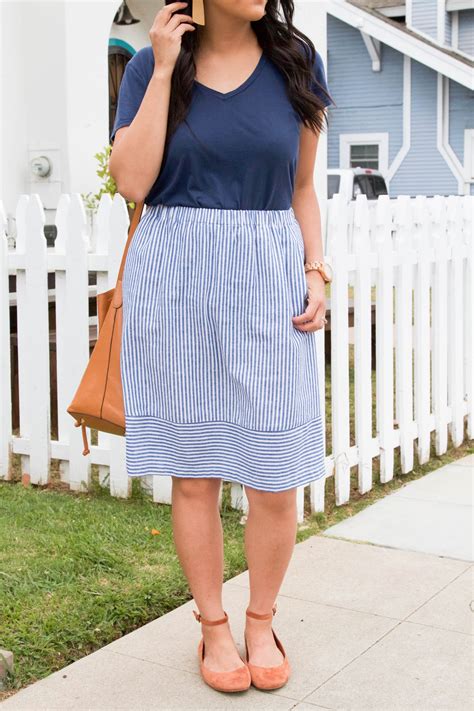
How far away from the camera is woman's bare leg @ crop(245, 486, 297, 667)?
2971 mm

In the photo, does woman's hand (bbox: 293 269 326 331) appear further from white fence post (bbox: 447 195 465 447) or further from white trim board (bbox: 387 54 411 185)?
white trim board (bbox: 387 54 411 185)

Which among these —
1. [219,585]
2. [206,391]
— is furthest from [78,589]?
[206,391]

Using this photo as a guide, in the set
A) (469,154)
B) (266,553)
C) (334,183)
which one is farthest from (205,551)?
(469,154)

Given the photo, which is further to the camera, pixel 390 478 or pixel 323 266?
pixel 390 478

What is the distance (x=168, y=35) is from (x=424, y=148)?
76.5 ft

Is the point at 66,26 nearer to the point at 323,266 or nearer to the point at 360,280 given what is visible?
the point at 360,280

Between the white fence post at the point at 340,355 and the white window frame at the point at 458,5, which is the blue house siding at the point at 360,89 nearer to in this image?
the white window frame at the point at 458,5

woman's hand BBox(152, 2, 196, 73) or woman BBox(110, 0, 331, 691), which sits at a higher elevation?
woman's hand BBox(152, 2, 196, 73)

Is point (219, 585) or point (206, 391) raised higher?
point (206, 391)

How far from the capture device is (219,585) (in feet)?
10.1

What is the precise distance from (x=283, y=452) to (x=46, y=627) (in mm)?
1006

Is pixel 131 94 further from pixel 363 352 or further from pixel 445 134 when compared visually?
pixel 445 134

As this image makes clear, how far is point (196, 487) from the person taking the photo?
2.98m

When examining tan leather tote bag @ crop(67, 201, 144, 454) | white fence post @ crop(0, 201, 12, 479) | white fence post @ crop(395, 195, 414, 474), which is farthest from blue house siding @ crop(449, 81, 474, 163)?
tan leather tote bag @ crop(67, 201, 144, 454)
